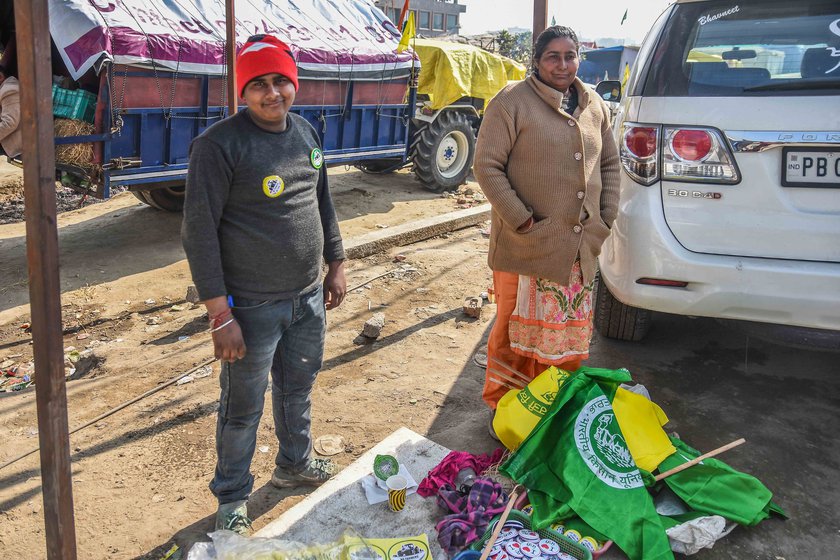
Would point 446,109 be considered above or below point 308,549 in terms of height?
above

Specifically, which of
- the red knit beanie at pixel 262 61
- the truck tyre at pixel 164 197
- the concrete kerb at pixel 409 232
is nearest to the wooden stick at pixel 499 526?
the red knit beanie at pixel 262 61

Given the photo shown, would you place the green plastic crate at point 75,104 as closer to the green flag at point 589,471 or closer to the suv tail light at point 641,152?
the suv tail light at point 641,152

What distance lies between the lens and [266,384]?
2684 mm

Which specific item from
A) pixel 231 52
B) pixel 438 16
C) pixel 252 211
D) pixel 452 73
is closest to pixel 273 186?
pixel 252 211

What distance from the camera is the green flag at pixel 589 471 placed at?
2459 millimetres

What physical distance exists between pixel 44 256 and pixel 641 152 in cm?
251

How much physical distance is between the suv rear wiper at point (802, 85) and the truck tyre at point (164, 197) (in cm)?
645

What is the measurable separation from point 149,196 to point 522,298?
6.13 m

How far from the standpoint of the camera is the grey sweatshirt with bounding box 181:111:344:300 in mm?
2273

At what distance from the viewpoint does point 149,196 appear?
7930 millimetres

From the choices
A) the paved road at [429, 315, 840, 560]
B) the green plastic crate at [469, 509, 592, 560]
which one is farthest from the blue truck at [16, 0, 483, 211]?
the green plastic crate at [469, 509, 592, 560]

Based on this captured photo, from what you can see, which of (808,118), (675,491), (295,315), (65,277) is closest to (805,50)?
(808,118)

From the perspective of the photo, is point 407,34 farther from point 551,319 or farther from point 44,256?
point 44,256

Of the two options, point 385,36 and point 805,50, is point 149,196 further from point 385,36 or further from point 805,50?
point 805,50
